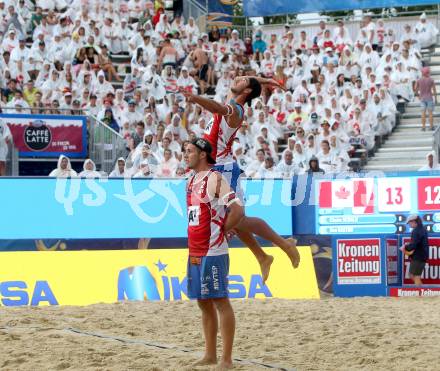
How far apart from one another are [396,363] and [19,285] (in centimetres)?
668

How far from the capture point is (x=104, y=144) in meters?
18.4

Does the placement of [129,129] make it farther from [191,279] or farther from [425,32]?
[191,279]

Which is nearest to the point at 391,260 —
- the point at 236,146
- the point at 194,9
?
the point at 236,146

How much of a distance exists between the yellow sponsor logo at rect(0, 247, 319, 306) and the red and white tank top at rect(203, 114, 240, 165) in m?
5.23

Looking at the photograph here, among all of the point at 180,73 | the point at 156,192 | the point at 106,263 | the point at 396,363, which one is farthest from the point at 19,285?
the point at 180,73

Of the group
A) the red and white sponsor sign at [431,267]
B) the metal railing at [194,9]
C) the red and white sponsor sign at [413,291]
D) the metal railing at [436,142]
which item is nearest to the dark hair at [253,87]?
the red and white sponsor sign at [413,291]

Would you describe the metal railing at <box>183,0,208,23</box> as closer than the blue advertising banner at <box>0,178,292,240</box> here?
No

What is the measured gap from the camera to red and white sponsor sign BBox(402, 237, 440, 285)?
49.9 ft

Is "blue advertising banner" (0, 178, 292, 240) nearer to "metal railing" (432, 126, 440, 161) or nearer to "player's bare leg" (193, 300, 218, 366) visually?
"metal railing" (432, 126, 440, 161)

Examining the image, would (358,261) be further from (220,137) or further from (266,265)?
(220,137)

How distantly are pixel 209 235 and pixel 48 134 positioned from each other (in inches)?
427

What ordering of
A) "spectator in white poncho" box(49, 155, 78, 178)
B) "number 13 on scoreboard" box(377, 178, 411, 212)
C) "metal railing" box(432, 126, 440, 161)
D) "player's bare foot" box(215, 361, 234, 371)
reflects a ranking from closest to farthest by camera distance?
1. "player's bare foot" box(215, 361, 234, 371)
2. "number 13 on scoreboard" box(377, 178, 411, 212)
3. "spectator in white poncho" box(49, 155, 78, 178)
4. "metal railing" box(432, 126, 440, 161)

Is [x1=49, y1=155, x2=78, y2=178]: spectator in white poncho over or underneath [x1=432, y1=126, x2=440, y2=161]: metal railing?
underneath

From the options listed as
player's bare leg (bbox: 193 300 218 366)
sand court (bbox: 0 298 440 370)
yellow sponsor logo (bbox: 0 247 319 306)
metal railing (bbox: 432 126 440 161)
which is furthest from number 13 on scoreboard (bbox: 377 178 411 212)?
player's bare leg (bbox: 193 300 218 366)
